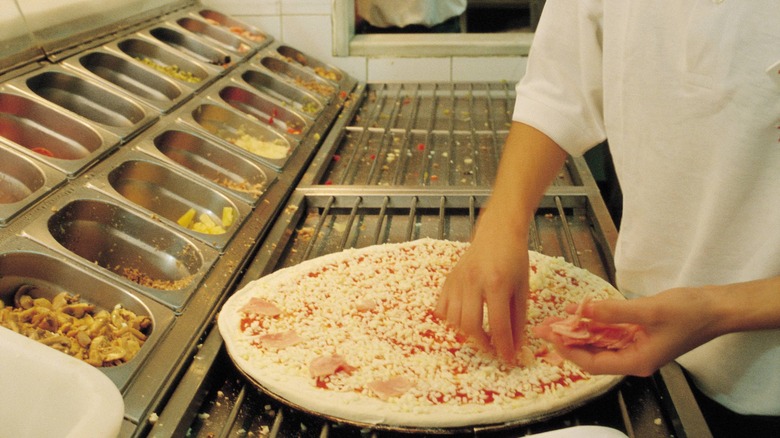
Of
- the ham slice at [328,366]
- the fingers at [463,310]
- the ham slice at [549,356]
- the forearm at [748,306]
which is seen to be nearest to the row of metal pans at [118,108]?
the ham slice at [328,366]

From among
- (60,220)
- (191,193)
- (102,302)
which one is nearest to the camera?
(102,302)

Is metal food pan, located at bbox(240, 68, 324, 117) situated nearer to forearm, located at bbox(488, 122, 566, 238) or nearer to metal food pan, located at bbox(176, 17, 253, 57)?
metal food pan, located at bbox(176, 17, 253, 57)

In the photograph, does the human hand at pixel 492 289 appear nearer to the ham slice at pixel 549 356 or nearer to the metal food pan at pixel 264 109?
the ham slice at pixel 549 356

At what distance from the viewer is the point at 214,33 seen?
343cm

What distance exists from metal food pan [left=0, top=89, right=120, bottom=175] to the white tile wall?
5.72 feet

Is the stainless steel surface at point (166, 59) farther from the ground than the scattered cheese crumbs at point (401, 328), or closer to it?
farther from the ground

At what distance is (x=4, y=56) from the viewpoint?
2117mm

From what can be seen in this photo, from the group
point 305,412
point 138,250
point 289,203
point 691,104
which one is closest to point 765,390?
point 691,104

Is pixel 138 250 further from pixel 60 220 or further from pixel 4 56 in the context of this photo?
pixel 4 56

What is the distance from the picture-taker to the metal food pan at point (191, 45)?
312 cm

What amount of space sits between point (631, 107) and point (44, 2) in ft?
6.87

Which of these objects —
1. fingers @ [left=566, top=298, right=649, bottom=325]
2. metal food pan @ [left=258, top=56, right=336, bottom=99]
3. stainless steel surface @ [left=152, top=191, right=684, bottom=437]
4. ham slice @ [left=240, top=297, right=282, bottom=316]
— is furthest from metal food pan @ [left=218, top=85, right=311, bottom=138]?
fingers @ [left=566, top=298, right=649, bottom=325]

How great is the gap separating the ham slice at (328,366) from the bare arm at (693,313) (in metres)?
0.60

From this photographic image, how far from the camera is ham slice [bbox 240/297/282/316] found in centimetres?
153
